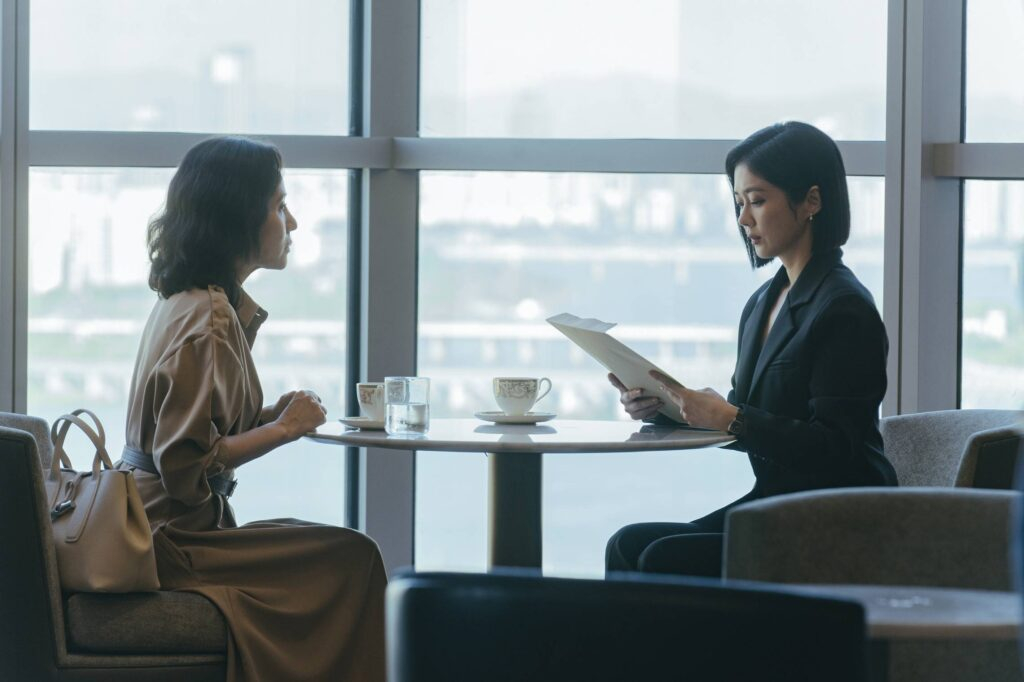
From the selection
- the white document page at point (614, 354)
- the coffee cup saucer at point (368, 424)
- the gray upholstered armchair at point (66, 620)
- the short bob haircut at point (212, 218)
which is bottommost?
the gray upholstered armchair at point (66, 620)

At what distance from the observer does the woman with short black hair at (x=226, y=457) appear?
2.08 meters

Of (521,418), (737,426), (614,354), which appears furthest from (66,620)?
(737,426)

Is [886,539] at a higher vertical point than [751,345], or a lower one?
lower

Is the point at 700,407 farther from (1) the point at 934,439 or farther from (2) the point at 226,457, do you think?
(2) the point at 226,457

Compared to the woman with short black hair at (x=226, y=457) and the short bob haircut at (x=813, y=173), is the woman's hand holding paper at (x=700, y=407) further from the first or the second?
the woman with short black hair at (x=226, y=457)

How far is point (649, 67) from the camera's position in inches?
139

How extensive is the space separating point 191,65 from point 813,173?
1.91 meters

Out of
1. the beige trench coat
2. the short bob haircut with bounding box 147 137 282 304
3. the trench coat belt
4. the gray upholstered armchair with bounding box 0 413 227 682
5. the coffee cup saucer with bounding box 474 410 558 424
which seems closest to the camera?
the gray upholstered armchair with bounding box 0 413 227 682

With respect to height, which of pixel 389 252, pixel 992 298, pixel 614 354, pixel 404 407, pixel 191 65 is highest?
pixel 191 65

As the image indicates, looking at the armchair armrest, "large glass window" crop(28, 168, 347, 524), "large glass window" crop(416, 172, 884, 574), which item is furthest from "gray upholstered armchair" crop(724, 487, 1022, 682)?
"large glass window" crop(28, 168, 347, 524)

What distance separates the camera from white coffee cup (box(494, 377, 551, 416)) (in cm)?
250

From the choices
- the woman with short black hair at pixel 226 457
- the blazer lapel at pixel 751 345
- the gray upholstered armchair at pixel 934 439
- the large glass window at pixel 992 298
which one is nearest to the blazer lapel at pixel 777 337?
the blazer lapel at pixel 751 345

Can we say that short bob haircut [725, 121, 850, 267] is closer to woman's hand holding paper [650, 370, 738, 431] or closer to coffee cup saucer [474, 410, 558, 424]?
woman's hand holding paper [650, 370, 738, 431]

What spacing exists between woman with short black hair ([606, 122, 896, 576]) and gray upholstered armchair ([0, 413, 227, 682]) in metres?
0.90
